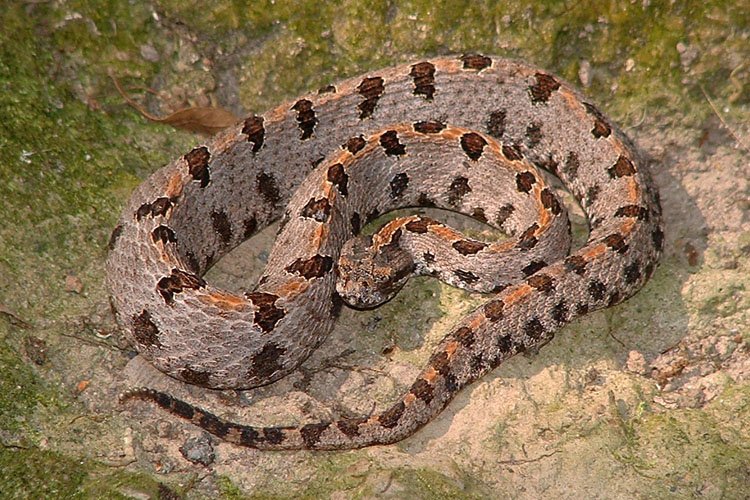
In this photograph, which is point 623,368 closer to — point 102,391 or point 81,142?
point 102,391

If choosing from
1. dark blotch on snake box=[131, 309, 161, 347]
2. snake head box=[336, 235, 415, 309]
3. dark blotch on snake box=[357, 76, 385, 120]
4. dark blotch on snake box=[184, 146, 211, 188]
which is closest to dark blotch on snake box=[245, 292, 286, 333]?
snake head box=[336, 235, 415, 309]

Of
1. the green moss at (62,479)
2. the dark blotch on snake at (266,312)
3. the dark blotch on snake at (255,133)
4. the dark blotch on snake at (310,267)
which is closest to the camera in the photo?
the green moss at (62,479)

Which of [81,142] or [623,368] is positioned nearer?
[623,368]

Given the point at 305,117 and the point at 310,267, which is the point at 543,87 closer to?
the point at 305,117

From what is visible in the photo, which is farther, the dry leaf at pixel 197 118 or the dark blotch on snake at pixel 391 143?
the dry leaf at pixel 197 118

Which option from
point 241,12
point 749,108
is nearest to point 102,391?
point 241,12

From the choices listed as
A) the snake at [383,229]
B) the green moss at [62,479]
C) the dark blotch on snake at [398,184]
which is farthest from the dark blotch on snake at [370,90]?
the green moss at [62,479]

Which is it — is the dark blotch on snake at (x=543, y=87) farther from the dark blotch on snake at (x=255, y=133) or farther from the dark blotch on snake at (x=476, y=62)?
the dark blotch on snake at (x=255, y=133)
